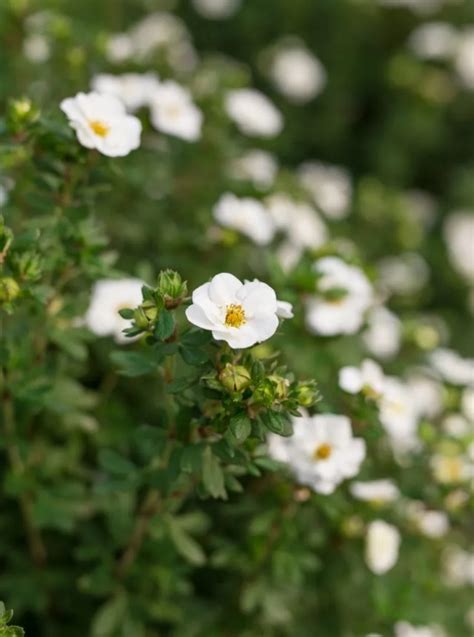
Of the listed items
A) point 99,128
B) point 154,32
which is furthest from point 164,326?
point 154,32

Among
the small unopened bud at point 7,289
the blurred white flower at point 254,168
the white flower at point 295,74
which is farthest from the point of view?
the white flower at point 295,74

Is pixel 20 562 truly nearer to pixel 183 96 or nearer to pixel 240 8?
pixel 183 96

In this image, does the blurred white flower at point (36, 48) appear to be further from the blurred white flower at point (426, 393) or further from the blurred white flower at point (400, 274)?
the blurred white flower at point (426, 393)

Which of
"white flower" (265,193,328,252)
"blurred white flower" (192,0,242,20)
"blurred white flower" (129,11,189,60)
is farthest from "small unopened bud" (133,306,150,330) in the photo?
"blurred white flower" (192,0,242,20)

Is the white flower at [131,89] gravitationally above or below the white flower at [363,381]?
above

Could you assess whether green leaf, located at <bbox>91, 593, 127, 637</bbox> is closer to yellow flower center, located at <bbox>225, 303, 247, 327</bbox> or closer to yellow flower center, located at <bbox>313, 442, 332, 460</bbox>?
yellow flower center, located at <bbox>313, 442, 332, 460</bbox>

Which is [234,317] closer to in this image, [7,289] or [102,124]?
[7,289]

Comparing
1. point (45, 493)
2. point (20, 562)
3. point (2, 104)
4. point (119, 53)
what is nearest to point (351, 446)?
point (45, 493)

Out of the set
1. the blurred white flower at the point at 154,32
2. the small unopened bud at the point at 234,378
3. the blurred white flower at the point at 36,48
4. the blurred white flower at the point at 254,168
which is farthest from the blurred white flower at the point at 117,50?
the small unopened bud at the point at 234,378
